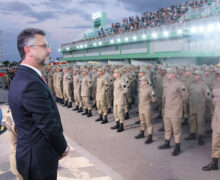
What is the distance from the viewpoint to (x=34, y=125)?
6.06 ft

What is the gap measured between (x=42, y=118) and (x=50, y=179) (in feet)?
2.04

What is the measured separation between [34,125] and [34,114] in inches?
5.2

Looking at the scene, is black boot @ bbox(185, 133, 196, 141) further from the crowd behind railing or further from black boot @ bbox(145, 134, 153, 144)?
the crowd behind railing

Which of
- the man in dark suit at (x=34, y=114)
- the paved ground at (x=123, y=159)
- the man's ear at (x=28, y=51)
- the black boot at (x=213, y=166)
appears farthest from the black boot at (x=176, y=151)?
the man's ear at (x=28, y=51)

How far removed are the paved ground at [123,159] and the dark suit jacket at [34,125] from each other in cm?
215

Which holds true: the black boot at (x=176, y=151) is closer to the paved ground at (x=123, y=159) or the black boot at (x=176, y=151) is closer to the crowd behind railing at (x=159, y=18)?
the paved ground at (x=123, y=159)

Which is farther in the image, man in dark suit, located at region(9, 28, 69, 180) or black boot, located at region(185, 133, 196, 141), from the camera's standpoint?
black boot, located at region(185, 133, 196, 141)

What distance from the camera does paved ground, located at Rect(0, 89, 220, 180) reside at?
Result: 409cm

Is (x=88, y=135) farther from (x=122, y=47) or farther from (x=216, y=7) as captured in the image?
(x=122, y=47)

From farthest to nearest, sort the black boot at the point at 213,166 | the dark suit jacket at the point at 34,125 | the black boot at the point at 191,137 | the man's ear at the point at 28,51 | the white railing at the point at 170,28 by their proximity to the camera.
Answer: the white railing at the point at 170,28 → the black boot at the point at 191,137 → the black boot at the point at 213,166 → the man's ear at the point at 28,51 → the dark suit jacket at the point at 34,125

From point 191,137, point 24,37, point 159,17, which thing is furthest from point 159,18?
point 24,37

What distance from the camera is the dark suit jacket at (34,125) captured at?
1.76 metres

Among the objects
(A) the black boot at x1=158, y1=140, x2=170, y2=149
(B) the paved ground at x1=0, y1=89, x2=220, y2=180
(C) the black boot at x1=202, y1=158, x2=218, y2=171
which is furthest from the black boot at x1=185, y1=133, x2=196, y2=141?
(C) the black boot at x1=202, y1=158, x2=218, y2=171

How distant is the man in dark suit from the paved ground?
7.06ft
